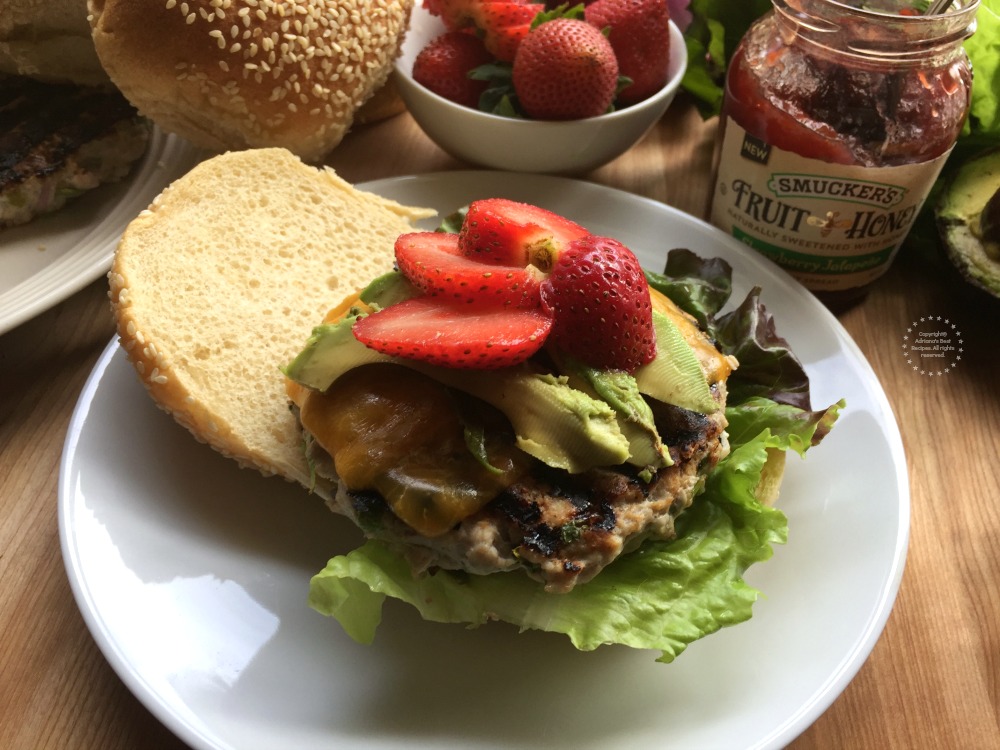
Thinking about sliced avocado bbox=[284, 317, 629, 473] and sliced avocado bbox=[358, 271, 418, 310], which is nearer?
sliced avocado bbox=[284, 317, 629, 473]

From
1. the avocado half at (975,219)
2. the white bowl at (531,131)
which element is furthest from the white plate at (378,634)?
the white bowl at (531,131)

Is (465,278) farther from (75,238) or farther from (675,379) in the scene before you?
(75,238)

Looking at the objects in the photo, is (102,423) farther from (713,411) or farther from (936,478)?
(936,478)

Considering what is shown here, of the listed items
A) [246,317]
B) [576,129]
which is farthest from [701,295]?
[246,317]

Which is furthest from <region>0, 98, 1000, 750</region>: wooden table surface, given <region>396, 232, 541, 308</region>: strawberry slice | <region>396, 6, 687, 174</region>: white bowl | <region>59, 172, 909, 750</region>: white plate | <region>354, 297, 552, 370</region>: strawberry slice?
<region>396, 232, 541, 308</region>: strawberry slice

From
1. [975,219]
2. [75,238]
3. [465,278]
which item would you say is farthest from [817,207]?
[75,238]

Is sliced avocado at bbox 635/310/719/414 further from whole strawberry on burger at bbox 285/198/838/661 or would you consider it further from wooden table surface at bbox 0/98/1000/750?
wooden table surface at bbox 0/98/1000/750
